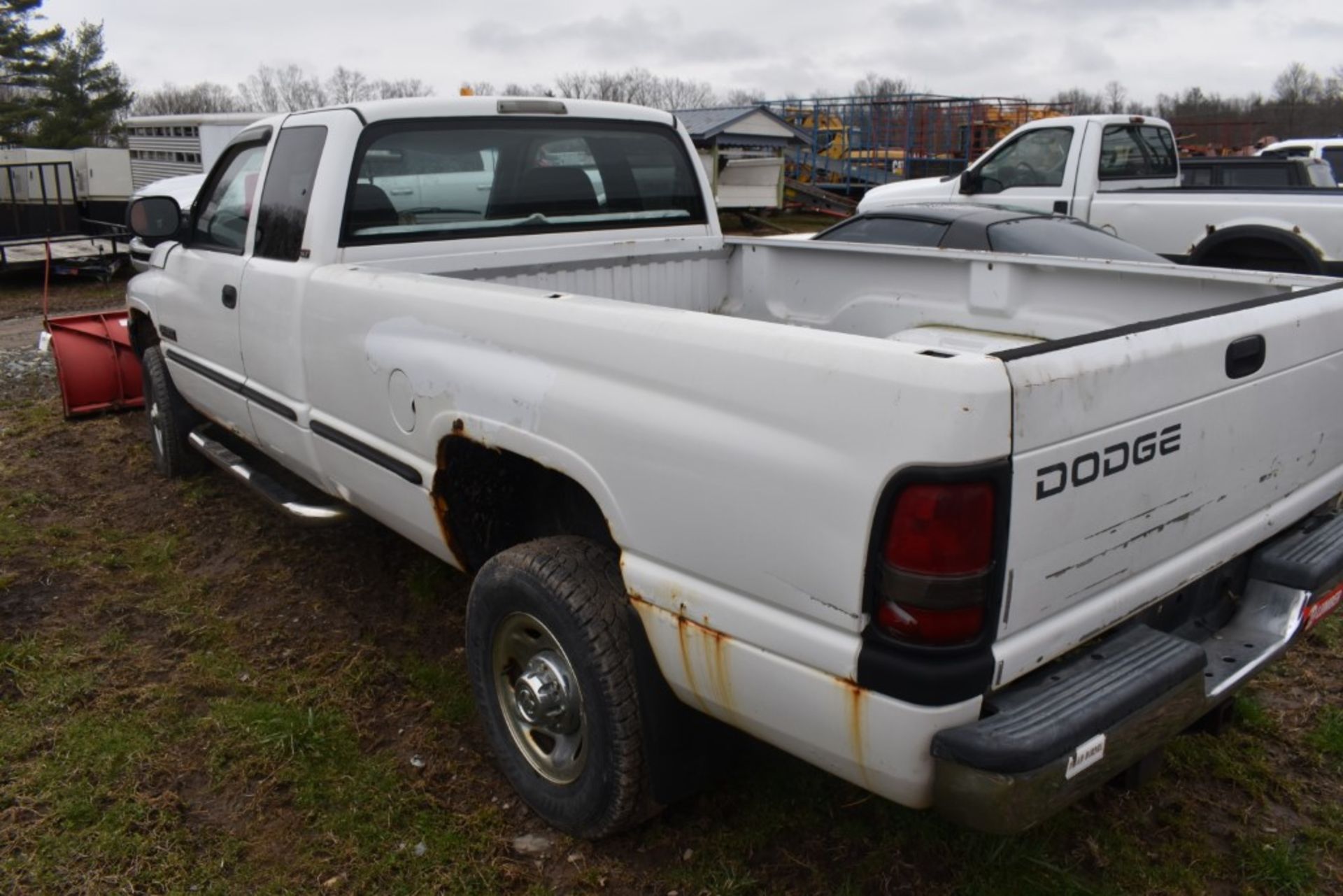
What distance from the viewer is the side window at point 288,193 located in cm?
380

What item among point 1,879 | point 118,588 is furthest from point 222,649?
point 1,879

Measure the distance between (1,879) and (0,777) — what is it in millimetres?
503

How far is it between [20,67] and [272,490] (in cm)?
4394

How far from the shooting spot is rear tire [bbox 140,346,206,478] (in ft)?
17.8

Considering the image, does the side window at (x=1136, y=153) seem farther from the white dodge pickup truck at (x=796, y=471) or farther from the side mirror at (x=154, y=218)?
the side mirror at (x=154, y=218)

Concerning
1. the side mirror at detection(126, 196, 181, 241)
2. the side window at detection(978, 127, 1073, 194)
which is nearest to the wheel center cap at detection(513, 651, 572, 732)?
→ the side mirror at detection(126, 196, 181, 241)

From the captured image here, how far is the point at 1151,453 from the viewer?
2.13 metres

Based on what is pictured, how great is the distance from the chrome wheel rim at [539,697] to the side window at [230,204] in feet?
7.49

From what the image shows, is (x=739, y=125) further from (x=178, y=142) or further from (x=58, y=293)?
(x=58, y=293)

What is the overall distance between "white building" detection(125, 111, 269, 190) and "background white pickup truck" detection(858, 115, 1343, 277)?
12.0 meters

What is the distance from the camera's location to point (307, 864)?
277cm

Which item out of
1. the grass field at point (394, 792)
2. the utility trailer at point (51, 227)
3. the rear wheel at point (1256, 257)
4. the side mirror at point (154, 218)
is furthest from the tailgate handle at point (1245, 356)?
the utility trailer at point (51, 227)

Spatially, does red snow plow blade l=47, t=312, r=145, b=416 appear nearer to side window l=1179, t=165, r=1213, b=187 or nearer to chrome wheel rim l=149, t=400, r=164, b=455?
chrome wheel rim l=149, t=400, r=164, b=455

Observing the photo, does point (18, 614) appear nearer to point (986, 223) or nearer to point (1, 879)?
point (1, 879)
